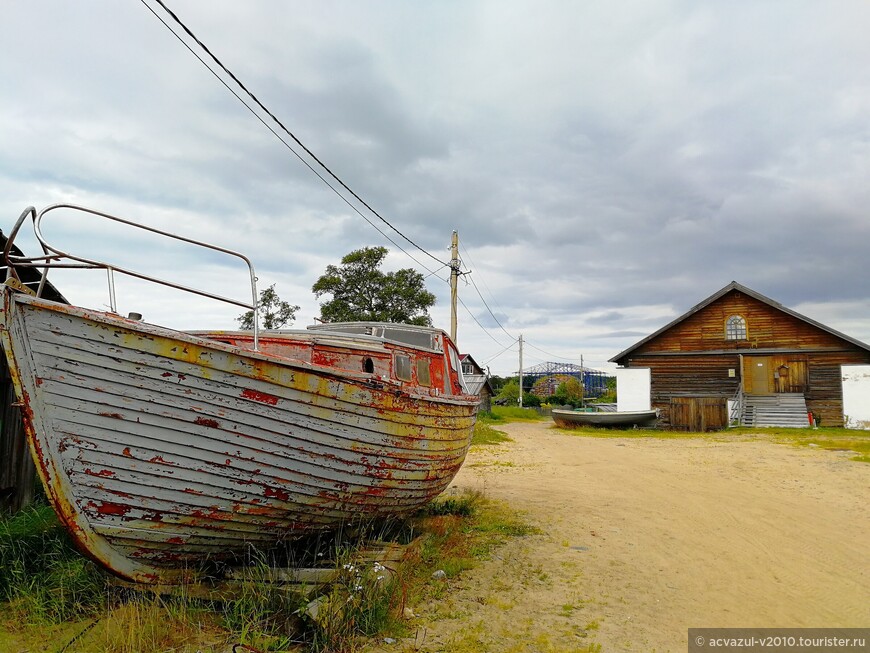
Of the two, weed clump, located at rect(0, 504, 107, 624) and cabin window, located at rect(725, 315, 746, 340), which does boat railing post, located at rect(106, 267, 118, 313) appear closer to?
weed clump, located at rect(0, 504, 107, 624)

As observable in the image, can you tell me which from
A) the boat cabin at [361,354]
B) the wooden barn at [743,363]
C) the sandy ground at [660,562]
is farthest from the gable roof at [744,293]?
the boat cabin at [361,354]

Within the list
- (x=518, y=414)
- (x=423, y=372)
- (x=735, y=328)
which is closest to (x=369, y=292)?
(x=518, y=414)

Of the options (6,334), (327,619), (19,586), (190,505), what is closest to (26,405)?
(6,334)

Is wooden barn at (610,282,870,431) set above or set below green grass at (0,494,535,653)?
above

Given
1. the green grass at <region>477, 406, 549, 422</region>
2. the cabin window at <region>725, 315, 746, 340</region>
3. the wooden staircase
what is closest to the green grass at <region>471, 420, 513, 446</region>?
the wooden staircase

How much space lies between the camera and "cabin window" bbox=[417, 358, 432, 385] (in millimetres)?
6738

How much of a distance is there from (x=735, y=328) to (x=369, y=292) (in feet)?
A: 67.2

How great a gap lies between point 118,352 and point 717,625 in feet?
16.6

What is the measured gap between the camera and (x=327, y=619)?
4.07m

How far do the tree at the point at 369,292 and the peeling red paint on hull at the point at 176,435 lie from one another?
29.5m

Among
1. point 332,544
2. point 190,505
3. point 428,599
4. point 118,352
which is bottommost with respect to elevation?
point 428,599

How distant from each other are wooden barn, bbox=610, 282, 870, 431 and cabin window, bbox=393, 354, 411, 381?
68.1 feet

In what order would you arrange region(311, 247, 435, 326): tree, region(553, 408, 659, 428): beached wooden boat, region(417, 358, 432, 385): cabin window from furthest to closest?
region(311, 247, 435, 326): tree < region(553, 408, 659, 428): beached wooden boat < region(417, 358, 432, 385): cabin window

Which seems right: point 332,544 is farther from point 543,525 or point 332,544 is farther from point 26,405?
point 543,525
